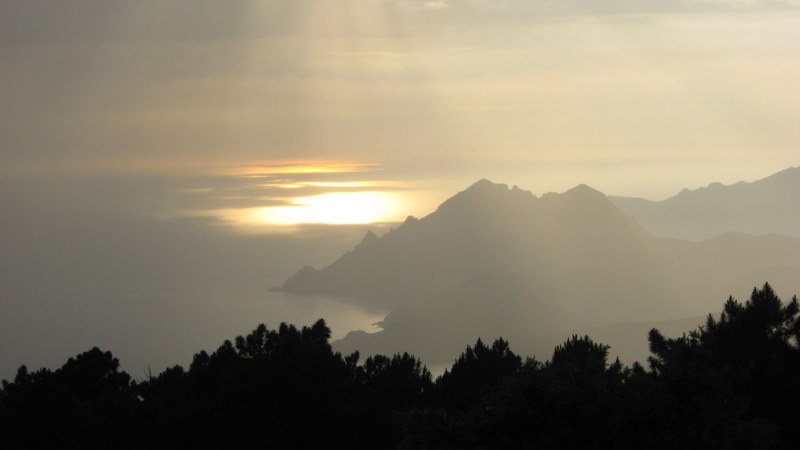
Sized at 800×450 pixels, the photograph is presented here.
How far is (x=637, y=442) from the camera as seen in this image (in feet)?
67.2

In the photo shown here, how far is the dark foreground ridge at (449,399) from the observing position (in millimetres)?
20141

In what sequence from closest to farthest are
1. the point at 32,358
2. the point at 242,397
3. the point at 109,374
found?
the point at 242,397 < the point at 109,374 < the point at 32,358

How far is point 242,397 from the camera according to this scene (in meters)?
32.1

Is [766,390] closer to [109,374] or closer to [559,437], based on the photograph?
[559,437]

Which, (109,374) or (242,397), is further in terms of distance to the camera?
(109,374)

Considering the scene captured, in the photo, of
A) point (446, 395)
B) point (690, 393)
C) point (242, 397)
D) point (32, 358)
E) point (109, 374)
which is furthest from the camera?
point (32, 358)

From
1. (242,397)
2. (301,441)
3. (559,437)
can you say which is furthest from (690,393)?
(242,397)

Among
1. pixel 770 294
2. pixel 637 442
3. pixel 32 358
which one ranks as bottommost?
pixel 637 442

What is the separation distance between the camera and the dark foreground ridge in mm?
20141

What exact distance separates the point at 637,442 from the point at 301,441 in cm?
1500

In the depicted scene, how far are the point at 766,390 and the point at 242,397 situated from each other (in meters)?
20.0

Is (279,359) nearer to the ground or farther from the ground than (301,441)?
farther from the ground

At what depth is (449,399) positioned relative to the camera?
39.0 metres

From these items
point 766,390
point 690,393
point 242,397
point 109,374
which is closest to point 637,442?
point 690,393
